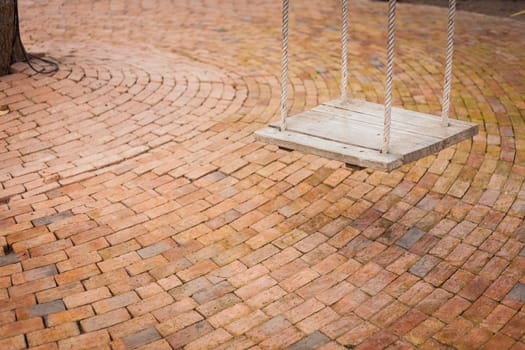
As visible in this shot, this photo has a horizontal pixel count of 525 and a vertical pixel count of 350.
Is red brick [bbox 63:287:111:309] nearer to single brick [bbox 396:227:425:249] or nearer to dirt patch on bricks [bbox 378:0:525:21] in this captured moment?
single brick [bbox 396:227:425:249]

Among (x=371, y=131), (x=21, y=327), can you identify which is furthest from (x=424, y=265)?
(x=21, y=327)

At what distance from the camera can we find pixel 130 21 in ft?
29.7

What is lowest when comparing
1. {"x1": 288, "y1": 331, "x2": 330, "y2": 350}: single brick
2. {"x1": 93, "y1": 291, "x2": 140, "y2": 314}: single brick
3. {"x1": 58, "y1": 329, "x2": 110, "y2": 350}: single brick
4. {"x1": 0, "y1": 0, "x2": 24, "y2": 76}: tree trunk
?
{"x1": 288, "y1": 331, "x2": 330, "y2": 350}: single brick

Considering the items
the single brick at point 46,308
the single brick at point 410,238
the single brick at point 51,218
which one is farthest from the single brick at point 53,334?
the single brick at point 410,238

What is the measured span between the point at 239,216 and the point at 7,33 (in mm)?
3603

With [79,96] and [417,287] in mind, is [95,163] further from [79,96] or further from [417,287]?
[417,287]

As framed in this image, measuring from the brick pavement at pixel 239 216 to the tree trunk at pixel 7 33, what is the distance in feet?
0.78

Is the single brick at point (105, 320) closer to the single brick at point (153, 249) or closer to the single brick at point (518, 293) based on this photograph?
the single brick at point (153, 249)

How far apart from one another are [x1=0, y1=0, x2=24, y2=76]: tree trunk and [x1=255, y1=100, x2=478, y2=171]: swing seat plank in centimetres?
378

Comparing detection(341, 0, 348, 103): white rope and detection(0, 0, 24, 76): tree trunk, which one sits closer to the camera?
detection(341, 0, 348, 103): white rope

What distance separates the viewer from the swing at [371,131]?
328 cm

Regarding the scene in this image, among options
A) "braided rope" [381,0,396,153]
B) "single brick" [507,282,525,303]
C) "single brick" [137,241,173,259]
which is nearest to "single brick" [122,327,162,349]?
"single brick" [137,241,173,259]

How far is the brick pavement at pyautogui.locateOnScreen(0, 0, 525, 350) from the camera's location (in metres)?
3.29

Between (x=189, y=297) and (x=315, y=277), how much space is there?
28.8 inches
